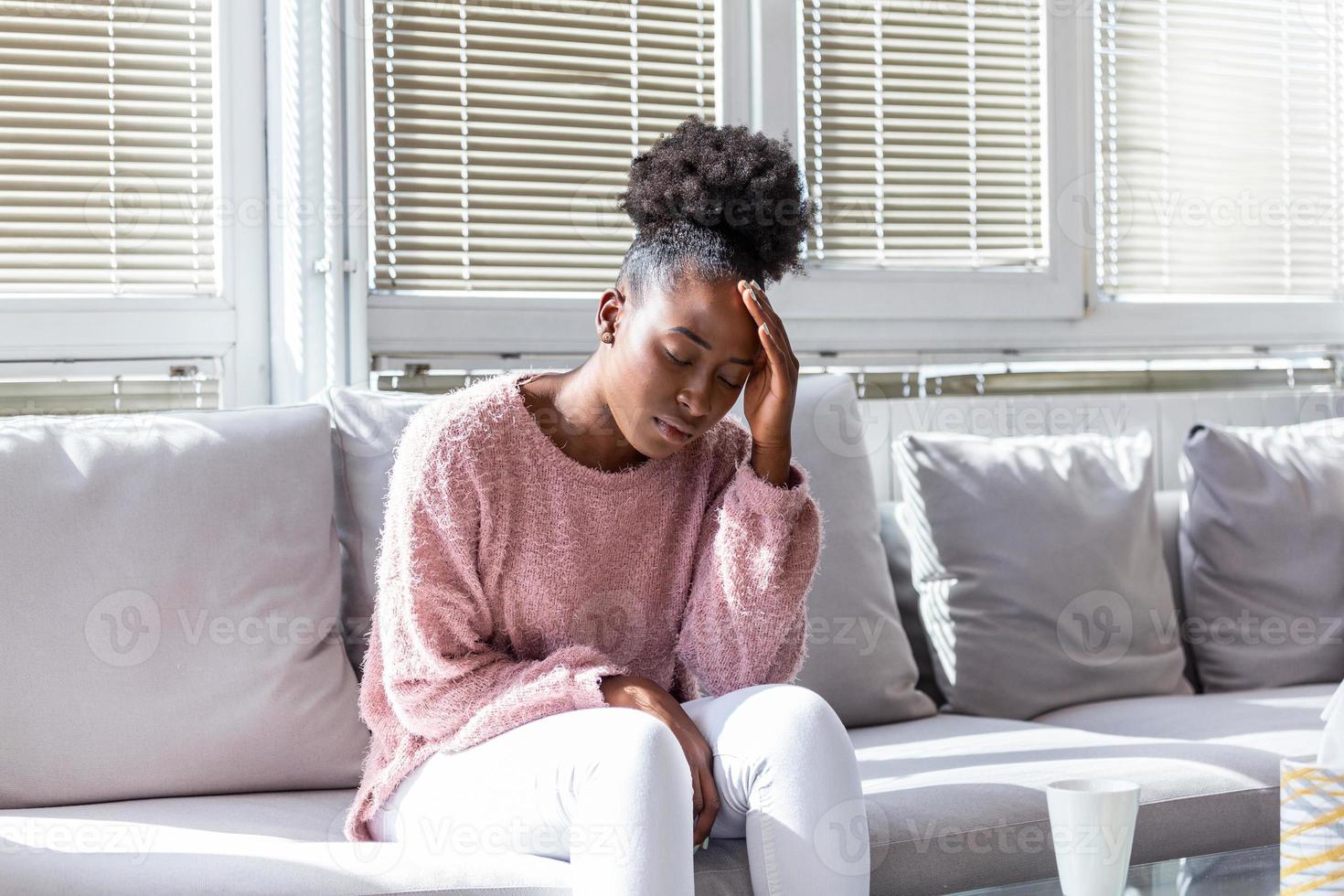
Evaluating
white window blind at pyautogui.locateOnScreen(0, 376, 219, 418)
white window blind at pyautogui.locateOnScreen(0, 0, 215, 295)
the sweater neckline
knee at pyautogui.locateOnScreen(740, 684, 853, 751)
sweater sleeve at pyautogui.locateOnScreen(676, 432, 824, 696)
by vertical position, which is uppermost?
white window blind at pyautogui.locateOnScreen(0, 0, 215, 295)

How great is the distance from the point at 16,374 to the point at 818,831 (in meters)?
1.53

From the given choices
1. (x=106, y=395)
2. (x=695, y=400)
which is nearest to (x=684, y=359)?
(x=695, y=400)

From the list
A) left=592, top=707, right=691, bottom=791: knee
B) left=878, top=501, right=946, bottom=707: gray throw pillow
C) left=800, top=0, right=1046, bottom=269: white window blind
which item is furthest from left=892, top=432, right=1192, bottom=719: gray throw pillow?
left=592, top=707, right=691, bottom=791: knee

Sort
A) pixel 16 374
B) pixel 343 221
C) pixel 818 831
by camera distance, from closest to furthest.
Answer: pixel 818 831 < pixel 16 374 < pixel 343 221

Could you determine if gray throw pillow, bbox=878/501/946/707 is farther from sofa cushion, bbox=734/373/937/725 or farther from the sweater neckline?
the sweater neckline

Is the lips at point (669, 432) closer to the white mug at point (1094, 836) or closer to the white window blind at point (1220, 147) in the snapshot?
the white mug at point (1094, 836)

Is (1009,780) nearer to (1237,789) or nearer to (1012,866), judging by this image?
(1012,866)

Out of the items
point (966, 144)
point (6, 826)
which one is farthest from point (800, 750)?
point (966, 144)

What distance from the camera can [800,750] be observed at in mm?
1229

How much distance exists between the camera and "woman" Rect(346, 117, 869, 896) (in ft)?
4.04

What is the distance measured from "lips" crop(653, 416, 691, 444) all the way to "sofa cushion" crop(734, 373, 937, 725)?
22.4 inches

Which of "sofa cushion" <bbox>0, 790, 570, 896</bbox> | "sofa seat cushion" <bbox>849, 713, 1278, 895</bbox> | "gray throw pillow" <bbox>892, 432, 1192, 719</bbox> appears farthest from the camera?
"gray throw pillow" <bbox>892, 432, 1192, 719</bbox>

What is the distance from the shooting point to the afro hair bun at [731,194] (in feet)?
4.63

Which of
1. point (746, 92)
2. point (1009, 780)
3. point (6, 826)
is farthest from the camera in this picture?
point (746, 92)
